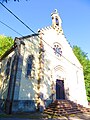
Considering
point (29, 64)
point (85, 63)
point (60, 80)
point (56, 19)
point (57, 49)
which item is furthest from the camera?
point (85, 63)

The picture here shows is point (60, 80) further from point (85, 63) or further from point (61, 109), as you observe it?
point (85, 63)

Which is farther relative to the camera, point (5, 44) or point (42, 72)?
point (5, 44)

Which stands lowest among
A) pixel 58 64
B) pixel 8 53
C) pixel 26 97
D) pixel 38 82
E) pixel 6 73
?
pixel 26 97

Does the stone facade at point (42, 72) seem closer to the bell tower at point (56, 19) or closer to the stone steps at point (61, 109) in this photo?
the bell tower at point (56, 19)

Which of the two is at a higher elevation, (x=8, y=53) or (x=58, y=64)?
(x=8, y=53)

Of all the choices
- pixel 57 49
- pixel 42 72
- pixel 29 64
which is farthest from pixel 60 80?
pixel 29 64

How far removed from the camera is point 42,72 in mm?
18344

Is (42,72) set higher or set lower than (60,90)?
higher

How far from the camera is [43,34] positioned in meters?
21.1

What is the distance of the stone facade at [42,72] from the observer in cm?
1621

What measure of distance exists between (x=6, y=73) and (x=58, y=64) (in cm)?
774

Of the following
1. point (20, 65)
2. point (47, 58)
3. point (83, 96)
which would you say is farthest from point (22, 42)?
point (83, 96)

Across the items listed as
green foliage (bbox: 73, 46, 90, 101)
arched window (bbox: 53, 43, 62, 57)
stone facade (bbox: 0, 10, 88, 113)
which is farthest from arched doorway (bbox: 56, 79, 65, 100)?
green foliage (bbox: 73, 46, 90, 101)

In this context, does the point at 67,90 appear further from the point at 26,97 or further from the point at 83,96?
the point at 26,97
